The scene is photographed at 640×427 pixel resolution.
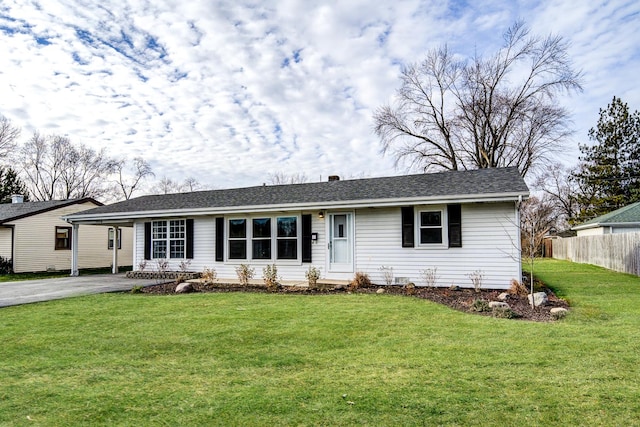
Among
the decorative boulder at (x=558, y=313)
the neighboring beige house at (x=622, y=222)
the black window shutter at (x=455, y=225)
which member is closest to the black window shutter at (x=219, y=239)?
the black window shutter at (x=455, y=225)

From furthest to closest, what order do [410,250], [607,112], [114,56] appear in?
1. [607,112]
2. [114,56]
3. [410,250]

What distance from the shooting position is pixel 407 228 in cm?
1130

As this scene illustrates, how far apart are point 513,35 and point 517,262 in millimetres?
22141

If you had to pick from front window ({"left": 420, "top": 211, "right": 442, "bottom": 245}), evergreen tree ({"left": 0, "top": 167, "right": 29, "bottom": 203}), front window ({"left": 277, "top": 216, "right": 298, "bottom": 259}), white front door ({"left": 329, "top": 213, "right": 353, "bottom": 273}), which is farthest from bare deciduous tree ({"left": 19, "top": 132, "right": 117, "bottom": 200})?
front window ({"left": 420, "top": 211, "right": 442, "bottom": 245})

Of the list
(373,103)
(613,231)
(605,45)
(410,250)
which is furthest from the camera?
(373,103)

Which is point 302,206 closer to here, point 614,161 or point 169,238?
point 169,238

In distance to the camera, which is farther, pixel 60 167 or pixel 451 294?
pixel 60 167

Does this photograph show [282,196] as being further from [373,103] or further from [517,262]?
[373,103]

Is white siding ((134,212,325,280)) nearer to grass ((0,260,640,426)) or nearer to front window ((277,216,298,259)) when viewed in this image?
front window ((277,216,298,259))

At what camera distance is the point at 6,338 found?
5895 mm

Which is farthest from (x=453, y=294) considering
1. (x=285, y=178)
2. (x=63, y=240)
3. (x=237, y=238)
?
(x=285, y=178)

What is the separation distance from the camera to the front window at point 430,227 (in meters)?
11.0

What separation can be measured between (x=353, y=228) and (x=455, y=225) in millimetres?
2874

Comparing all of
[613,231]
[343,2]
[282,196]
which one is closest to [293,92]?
[282,196]
